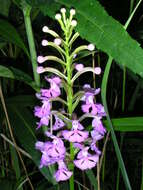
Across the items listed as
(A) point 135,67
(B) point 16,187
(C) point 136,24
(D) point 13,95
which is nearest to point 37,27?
(D) point 13,95

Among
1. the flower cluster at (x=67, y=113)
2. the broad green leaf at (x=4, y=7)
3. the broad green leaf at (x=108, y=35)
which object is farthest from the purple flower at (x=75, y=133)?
the broad green leaf at (x=4, y=7)

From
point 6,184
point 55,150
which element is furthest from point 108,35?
point 6,184

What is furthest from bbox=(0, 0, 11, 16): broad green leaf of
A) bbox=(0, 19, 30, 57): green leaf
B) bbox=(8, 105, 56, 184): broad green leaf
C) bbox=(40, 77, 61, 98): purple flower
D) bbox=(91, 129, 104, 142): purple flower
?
bbox=(91, 129, 104, 142): purple flower

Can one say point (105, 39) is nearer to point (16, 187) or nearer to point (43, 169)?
point (43, 169)

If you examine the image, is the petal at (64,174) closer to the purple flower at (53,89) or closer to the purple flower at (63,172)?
the purple flower at (63,172)

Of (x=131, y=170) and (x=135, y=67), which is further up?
(x=135, y=67)

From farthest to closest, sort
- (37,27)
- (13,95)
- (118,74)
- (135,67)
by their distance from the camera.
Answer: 1. (118,74)
2. (37,27)
3. (13,95)
4. (135,67)
